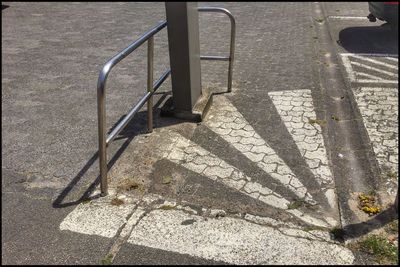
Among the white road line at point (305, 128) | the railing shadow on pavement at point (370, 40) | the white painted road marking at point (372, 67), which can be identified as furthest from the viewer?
the railing shadow on pavement at point (370, 40)

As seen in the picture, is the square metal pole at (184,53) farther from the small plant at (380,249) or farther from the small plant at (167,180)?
the small plant at (380,249)

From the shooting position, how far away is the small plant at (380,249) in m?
2.60

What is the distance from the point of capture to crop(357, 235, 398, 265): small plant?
8.53 feet

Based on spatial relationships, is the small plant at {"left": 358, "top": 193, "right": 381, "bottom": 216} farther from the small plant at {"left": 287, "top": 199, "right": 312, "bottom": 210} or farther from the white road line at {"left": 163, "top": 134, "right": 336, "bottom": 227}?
the small plant at {"left": 287, "top": 199, "right": 312, "bottom": 210}

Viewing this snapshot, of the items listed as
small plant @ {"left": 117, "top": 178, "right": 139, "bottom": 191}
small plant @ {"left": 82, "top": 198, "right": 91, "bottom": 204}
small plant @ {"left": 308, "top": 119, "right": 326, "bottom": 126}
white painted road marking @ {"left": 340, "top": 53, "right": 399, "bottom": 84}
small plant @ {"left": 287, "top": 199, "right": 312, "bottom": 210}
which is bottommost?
small plant @ {"left": 287, "top": 199, "right": 312, "bottom": 210}

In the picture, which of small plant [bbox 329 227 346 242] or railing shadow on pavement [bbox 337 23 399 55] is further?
railing shadow on pavement [bbox 337 23 399 55]

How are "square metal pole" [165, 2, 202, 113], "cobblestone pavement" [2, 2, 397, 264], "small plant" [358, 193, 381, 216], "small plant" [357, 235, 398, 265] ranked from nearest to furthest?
"small plant" [357, 235, 398, 265] → "cobblestone pavement" [2, 2, 397, 264] → "small plant" [358, 193, 381, 216] → "square metal pole" [165, 2, 202, 113]

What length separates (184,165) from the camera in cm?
371

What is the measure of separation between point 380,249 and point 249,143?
1.74 metres

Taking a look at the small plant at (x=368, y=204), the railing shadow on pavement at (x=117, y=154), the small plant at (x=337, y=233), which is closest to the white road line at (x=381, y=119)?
the small plant at (x=368, y=204)

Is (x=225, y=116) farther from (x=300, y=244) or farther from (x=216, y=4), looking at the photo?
(x=216, y=4)

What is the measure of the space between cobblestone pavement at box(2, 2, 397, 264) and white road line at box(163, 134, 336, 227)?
1cm

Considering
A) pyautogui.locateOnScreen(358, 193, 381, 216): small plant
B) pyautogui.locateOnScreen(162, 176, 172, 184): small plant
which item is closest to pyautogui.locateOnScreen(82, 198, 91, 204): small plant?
pyautogui.locateOnScreen(162, 176, 172, 184): small plant

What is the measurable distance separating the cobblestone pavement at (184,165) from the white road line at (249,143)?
0.01m
